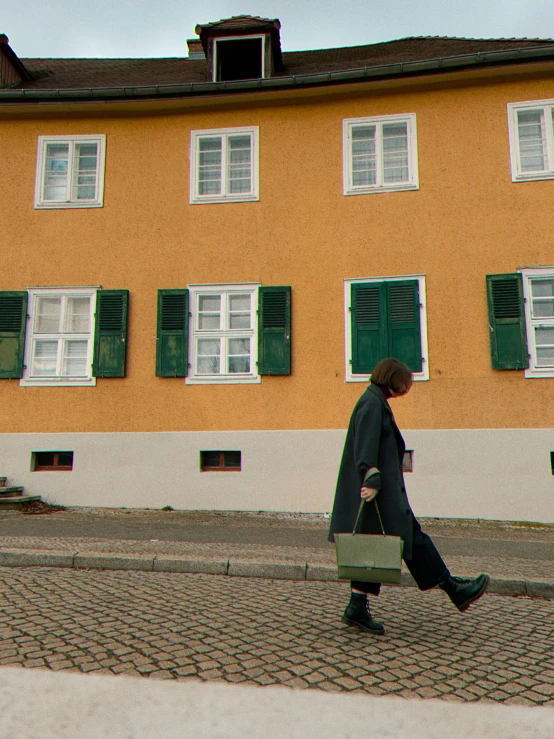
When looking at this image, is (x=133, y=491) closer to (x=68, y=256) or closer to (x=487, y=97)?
(x=68, y=256)

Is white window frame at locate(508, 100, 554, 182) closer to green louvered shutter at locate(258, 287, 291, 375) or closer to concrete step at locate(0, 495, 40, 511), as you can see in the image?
green louvered shutter at locate(258, 287, 291, 375)

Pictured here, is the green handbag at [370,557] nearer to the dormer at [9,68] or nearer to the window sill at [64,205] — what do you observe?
the window sill at [64,205]

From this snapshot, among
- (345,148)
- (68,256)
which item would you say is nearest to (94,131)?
(68,256)

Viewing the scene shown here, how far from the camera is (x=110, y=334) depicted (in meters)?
11.7

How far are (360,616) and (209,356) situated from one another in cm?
761

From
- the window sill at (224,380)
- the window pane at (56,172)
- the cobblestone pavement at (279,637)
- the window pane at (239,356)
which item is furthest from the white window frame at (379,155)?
the cobblestone pavement at (279,637)

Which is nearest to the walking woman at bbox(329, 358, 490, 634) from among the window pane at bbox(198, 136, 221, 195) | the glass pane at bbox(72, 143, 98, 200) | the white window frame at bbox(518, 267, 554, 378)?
the white window frame at bbox(518, 267, 554, 378)

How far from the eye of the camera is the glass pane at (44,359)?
11.8m

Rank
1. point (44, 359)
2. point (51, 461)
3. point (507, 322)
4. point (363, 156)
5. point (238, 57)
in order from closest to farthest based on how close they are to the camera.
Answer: point (507, 322), point (51, 461), point (363, 156), point (44, 359), point (238, 57)

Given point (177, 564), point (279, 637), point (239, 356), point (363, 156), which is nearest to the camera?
point (279, 637)

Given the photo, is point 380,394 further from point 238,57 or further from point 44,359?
point 238,57

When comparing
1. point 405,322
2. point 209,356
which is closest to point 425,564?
point 405,322

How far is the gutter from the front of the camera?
10.8m

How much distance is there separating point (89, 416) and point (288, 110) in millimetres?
6208
